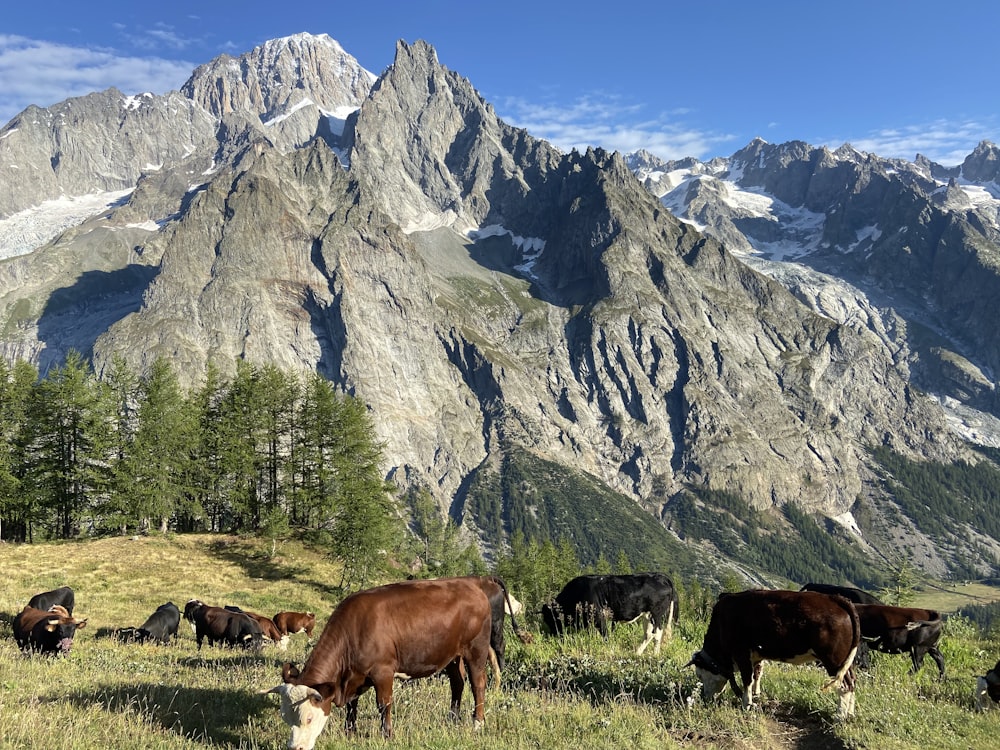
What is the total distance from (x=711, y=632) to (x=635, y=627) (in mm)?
6972

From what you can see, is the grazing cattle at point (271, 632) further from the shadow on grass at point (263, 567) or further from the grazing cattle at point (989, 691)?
the grazing cattle at point (989, 691)

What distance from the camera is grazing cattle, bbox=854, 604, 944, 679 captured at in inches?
531

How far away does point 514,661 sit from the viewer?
13680mm

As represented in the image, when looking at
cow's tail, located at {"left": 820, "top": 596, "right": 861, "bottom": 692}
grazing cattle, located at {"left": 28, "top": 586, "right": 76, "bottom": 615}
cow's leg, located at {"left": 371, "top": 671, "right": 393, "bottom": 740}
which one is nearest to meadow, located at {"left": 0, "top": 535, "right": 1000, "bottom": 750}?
cow's leg, located at {"left": 371, "top": 671, "right": 393, "bottom": 740}

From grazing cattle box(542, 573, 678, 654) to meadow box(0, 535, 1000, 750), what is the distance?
2.09 feet

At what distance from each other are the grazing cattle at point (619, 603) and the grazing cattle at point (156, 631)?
47.8 feet

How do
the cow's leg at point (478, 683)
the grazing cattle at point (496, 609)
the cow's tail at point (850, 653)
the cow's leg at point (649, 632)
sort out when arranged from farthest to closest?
1. the cow's leg at point (649, 632)
2. the grazing cattle at point (496, 609)
3. the cow's tail at point (850, 653)
4. the cow's leg at point (478, 683)

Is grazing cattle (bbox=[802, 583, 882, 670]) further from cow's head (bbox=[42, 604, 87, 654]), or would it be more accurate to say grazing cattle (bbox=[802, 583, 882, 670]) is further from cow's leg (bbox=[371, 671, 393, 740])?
cow's head (bbox=[42, 604, 87, 654])

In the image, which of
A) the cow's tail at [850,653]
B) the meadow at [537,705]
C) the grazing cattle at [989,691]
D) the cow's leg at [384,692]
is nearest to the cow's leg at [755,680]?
the meadow at [537,705]

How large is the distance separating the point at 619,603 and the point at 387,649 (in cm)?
950

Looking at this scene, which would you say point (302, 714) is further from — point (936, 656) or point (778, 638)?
point (936, 656)

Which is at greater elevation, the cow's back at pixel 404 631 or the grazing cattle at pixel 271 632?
the cow's back at pixel 404 631

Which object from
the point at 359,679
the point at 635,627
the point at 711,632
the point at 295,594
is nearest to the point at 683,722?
the point at 711,632

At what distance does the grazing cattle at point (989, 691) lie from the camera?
10.4 m
